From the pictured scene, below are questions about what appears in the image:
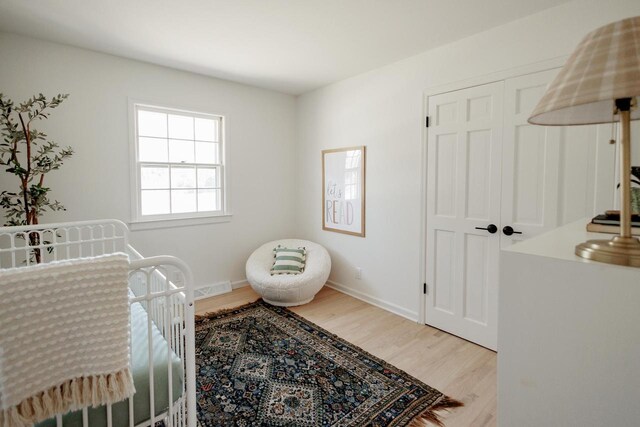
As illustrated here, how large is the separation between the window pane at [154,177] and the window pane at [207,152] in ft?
1.30

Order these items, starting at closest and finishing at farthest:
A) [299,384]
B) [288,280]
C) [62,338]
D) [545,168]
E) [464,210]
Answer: [62,338] < [299,384] < [545,168] < [464,210] < [288,280]

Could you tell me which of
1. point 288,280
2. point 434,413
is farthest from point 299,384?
point 288,280

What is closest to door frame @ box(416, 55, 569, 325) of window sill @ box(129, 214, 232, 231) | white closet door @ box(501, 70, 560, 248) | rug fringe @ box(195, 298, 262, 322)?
white closet door @ box(501, 70, 560, 248)

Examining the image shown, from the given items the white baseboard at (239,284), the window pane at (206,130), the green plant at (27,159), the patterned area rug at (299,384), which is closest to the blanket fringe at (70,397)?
the patterned area rug at (299,384)

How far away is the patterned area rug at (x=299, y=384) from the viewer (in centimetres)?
176

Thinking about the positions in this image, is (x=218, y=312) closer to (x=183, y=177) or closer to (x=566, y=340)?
(x=183, y=177)

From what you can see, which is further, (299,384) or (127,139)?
(127,139)

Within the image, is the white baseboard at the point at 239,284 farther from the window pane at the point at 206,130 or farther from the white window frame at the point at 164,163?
the window pane at the point at 206,130

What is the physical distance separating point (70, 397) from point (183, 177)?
2789 mm

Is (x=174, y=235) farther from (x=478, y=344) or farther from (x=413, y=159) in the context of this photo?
(x=478, y=344)

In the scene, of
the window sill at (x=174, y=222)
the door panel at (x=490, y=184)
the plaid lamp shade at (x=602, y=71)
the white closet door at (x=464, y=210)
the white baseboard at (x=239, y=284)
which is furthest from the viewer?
the white baseboard at (x=239, y=284)

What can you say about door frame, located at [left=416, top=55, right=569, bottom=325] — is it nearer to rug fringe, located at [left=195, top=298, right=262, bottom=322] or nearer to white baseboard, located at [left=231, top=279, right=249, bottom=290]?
rug fringe, located at [left=195, top=298, right=262, bottom=322]

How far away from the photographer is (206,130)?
3621mm

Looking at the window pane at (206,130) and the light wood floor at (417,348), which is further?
the window pane at (206,130)
